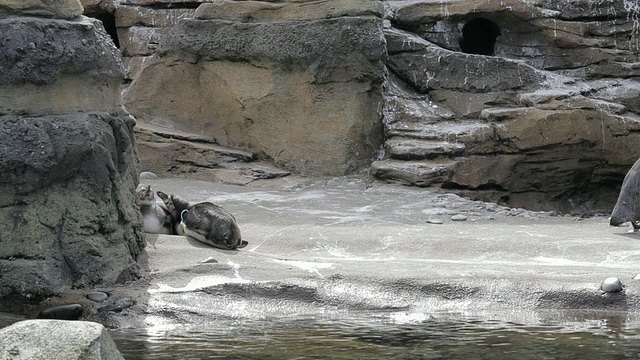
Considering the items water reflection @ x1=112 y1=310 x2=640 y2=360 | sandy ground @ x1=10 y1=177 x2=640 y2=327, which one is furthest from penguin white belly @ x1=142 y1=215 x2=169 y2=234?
water reflection @ x1=112 y1=310 x2=640 y2=360

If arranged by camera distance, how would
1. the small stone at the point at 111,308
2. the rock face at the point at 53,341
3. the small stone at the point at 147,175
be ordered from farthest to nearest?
the small stone at the point at 147,175, the small stone at the point at 111,308, the rock face at the point at 53,341

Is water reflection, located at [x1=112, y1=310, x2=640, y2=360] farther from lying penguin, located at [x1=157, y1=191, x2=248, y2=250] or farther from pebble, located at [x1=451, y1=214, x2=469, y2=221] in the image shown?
pebble, located at [x1=451, y1=214, x2=469, y2=221]

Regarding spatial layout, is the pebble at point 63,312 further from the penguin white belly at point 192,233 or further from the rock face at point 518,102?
the rock face at point 518,102

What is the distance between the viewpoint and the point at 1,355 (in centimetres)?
460

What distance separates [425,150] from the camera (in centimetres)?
1336

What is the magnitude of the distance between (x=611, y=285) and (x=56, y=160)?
4.29 m

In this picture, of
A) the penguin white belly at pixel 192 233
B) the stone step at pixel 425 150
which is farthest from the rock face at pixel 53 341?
the stone step at pixel 425 150

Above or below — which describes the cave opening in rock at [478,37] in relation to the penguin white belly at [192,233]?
above

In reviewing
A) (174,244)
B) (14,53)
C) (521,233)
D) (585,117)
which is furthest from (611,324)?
(585,117)

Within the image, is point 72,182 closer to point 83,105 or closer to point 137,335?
point 83,105

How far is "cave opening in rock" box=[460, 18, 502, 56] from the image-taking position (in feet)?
51.2

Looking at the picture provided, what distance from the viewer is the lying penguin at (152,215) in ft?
32.6

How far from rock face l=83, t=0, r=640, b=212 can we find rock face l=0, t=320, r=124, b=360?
8591 mm

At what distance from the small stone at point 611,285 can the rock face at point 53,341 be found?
4.28 metres
